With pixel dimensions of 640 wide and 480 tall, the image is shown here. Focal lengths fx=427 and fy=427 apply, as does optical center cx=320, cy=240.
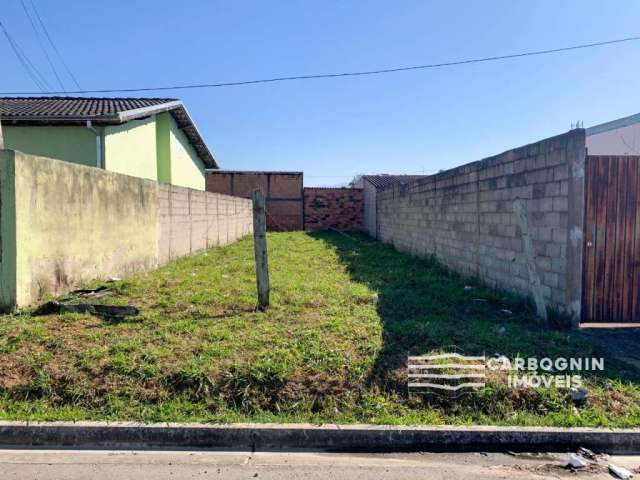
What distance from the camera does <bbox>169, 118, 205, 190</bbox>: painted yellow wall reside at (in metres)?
16.2

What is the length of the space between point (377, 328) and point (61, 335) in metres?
3.20

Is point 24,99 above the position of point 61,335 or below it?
above

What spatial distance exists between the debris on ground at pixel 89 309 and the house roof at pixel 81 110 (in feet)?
22.3

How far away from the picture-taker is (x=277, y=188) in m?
24.8

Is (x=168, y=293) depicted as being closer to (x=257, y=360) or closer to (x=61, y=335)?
(x=61, y=335)

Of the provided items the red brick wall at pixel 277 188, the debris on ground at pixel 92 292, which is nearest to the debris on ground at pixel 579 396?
the debris on ground at pixel 92 292

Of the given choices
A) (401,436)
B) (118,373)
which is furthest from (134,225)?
(401,436)

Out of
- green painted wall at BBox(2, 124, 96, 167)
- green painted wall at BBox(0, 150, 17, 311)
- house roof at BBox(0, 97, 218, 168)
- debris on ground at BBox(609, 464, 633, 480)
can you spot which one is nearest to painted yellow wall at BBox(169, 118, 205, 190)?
house roof at BBox(0, 97, 218, 168)

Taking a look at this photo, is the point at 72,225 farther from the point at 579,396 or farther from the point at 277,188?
the point at 277,188

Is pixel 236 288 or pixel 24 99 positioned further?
pixel 24 99

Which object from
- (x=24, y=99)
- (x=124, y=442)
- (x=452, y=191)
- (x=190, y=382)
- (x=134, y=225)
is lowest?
(x=124, y=442)

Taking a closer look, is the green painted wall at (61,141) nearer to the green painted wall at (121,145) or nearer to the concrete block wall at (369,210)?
the green painted wall at (121,145)

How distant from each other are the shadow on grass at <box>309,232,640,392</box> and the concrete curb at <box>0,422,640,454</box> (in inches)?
20.9

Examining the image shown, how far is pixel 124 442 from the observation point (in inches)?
114
